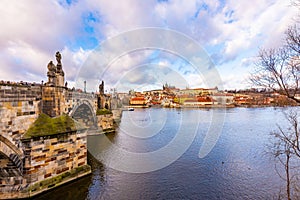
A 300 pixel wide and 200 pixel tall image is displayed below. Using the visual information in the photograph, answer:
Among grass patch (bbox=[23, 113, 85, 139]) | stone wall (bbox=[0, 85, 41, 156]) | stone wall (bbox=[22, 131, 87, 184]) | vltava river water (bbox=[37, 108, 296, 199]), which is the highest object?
stone wall (bbox=[0, 85, 41, 156])

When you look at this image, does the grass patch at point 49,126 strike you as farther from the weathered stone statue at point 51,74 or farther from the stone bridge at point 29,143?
the weathered stone statue at point 51,74

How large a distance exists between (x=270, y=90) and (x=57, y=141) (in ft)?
30.1

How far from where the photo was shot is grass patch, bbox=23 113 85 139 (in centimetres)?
859

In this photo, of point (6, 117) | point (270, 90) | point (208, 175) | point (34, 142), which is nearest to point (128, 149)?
point (208, 175)

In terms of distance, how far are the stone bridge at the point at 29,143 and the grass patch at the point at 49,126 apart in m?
0.18

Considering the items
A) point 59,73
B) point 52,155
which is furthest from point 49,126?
point 59,73

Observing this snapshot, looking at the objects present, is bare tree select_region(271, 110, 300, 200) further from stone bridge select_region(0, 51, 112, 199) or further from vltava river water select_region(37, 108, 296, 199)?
stone bridge select_region(0, 51, 112, 199)

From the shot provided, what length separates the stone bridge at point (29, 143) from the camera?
768 cm

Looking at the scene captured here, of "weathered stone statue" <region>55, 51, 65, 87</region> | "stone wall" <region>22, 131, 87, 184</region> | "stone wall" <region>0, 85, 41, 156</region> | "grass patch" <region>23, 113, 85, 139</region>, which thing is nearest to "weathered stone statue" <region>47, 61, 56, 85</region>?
"weathered stone statue" <region>55, 51, 65, 87</region>

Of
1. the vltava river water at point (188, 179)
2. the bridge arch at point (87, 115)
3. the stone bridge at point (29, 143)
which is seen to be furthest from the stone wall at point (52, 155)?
the bridge arch at point (87, 115)

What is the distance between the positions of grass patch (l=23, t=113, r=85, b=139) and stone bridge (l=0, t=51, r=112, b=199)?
18 centimetres

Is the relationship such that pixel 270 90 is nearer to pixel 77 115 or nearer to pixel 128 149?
pixel 128 149

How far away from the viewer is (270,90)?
19.2 feet

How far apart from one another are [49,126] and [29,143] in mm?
1301
